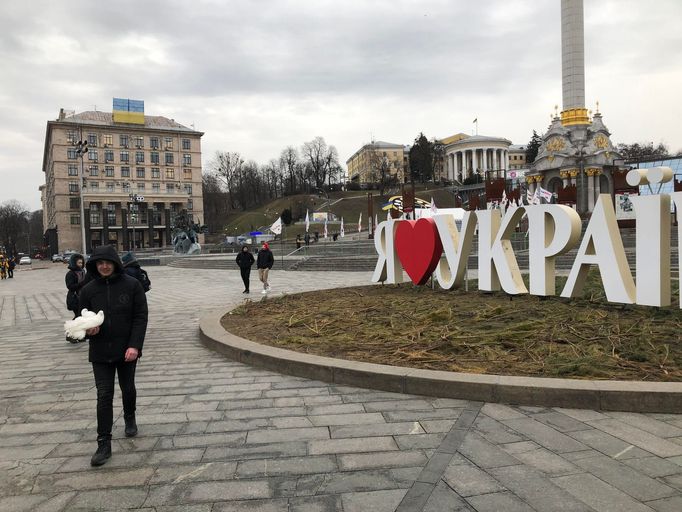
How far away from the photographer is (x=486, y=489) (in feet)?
10.9

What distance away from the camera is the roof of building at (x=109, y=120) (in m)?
81.6

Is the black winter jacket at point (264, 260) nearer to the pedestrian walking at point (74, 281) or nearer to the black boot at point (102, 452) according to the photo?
the pedestrian walking at point (74, 281)

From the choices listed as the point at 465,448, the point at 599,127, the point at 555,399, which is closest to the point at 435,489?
the point at 465,448

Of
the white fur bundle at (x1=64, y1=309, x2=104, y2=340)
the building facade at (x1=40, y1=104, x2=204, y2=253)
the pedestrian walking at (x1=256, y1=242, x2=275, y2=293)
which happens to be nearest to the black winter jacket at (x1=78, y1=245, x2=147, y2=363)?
the white fur bundle at (x1=64, y1=309, x2=104, y2=340)

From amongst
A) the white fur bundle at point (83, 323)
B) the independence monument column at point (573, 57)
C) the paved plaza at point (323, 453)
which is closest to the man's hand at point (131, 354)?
the white fur bundle at point (83, 323)

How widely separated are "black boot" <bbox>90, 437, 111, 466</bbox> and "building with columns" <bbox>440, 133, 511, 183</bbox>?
110 m

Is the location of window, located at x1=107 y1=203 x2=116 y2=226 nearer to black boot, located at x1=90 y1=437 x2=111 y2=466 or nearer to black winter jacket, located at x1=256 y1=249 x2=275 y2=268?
black winter jacket, located at x1=256 y1=249 x2=275 y2=268

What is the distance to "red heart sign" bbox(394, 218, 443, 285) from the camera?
37.3 feet

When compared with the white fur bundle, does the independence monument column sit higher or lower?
higher

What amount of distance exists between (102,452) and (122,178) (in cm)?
8728

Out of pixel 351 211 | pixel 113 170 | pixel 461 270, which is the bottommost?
pixel 461 270

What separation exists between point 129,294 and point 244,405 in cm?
168

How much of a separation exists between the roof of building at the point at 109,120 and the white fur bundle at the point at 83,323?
8780cm

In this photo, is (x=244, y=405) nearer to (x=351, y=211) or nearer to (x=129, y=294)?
(x=129, y=294)
